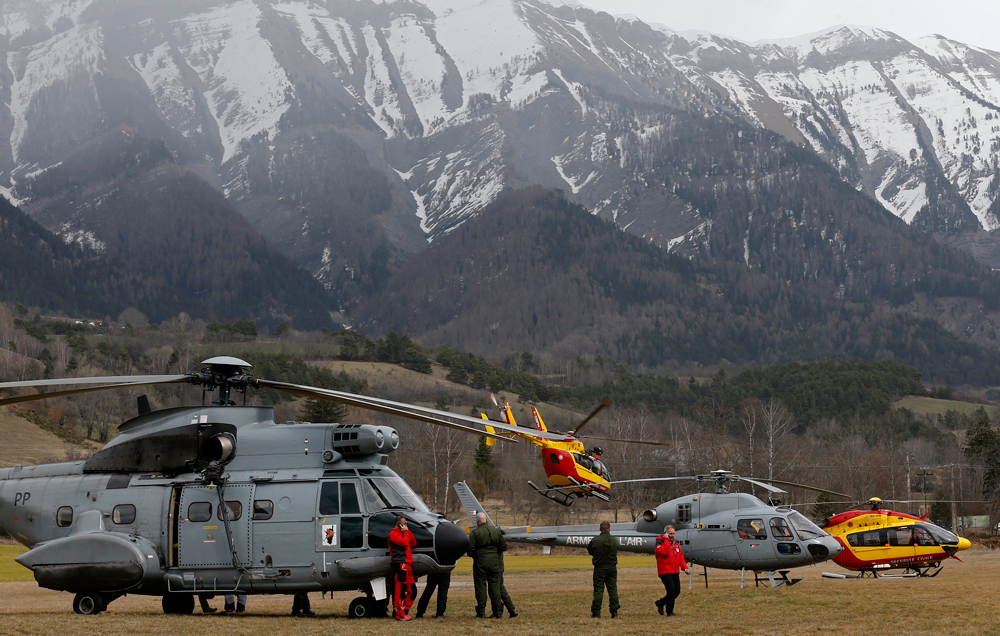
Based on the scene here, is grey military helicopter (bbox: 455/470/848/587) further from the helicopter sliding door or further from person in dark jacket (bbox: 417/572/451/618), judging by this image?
the helicopter sliding door

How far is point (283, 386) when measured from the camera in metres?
18.9

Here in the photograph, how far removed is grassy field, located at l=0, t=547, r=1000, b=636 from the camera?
56.9 feet

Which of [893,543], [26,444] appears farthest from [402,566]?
[26,444]

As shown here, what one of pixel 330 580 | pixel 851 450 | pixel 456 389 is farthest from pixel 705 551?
pixel 456 389

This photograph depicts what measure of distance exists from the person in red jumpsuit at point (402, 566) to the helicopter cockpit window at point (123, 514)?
5.37 m

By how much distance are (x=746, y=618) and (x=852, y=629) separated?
95.4 inches

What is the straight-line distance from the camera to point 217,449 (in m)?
19.7

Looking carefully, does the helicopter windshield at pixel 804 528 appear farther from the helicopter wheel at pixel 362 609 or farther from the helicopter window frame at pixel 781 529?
the helicopter wheel at pixel 362 609

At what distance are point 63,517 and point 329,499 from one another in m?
5.75

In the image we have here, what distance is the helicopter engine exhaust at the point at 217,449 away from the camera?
64.5ft

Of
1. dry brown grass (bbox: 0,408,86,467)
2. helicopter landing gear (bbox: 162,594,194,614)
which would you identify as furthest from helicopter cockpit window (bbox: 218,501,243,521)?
dry brown grass (bbox: 0,408,86,467)

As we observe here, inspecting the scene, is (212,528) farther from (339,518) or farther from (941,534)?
(941,534)

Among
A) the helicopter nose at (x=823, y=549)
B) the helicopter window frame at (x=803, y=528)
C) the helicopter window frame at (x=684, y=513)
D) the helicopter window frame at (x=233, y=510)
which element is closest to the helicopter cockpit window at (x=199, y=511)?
the helicopter window frame at (x=233, y=510)

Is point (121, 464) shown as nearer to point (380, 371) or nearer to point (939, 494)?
point (939, 494)
